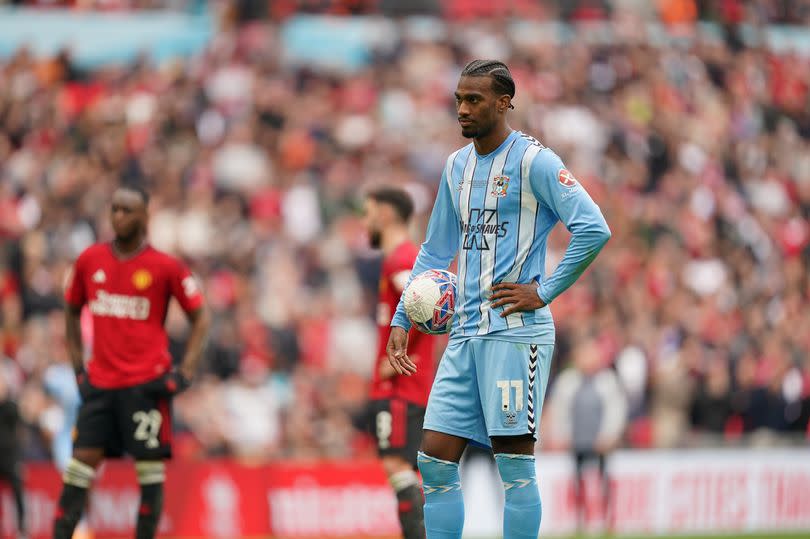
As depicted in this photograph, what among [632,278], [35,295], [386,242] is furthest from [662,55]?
[386,242]

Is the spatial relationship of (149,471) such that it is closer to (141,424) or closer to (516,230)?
(141,424)

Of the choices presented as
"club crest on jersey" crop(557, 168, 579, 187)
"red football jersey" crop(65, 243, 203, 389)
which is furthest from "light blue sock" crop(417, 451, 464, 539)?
"red football jersey" crop(65, 243, 203, 389)

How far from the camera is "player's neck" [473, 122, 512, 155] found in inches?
282

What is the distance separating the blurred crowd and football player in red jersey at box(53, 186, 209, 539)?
4451 mm

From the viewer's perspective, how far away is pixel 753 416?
18250mm

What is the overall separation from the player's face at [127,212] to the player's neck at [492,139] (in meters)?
3.09

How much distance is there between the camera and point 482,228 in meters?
7.16

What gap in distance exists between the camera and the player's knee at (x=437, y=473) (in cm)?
712

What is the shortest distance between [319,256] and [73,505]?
8.70m

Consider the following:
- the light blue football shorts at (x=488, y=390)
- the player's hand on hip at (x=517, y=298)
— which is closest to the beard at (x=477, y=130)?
the player's hand on hip at (x=517, y=298)

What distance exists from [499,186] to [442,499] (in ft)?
5.26

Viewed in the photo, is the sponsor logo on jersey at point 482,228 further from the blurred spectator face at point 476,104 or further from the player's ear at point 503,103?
the player's ear at point 503,103

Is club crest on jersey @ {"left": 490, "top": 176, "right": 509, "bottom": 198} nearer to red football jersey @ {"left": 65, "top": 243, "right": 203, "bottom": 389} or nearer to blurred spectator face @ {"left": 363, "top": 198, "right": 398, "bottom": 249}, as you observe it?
blurred spectator face @ {"left": 363, "top": 198, "right": 398, "bottom": 249}

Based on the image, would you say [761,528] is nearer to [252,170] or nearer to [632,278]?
[632,278]
